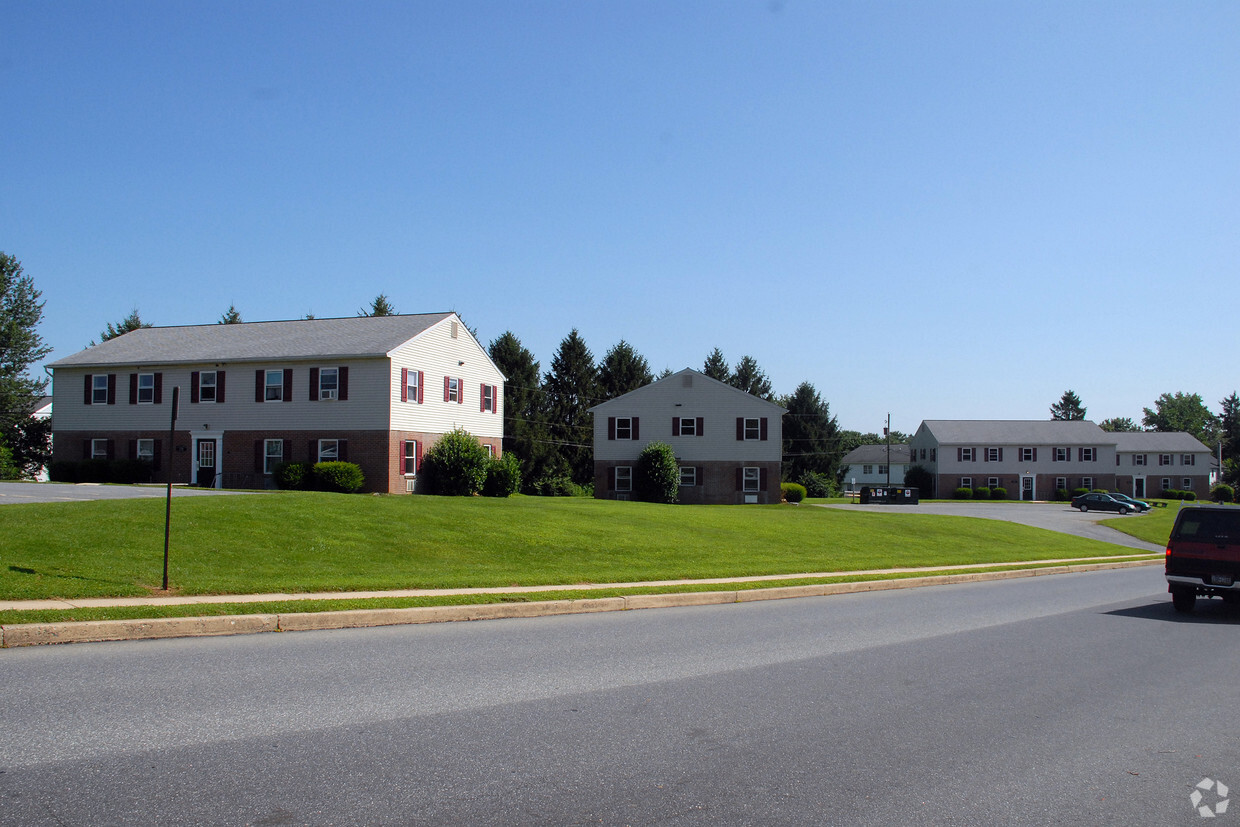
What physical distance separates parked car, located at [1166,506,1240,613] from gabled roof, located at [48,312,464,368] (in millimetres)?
28305

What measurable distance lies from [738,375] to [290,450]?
54938 mm

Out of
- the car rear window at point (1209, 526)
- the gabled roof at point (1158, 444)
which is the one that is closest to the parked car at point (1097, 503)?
the gabled roof at point (1158, 444)

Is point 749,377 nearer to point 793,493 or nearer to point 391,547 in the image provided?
point 793,493

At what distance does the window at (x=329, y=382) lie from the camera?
37094mm

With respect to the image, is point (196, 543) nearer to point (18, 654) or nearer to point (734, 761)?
point (18, 654)

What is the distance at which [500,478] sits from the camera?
40.1m

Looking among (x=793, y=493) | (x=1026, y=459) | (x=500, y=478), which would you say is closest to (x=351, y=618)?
(x=500, y=478)

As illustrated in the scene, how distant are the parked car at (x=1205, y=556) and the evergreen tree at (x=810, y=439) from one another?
68.8 m

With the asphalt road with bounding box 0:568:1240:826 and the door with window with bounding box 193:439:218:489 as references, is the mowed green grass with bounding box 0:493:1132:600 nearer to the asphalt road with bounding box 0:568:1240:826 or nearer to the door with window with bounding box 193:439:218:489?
the asphalt road with bounding box 0:568:1240:826

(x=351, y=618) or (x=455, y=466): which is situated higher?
(x=455, y=466)

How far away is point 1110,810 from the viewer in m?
5.35

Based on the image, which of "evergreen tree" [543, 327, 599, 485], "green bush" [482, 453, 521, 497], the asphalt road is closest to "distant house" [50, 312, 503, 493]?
"green bush" [482, 453, 521, 497]

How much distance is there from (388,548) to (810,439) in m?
71.5

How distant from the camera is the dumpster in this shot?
219 feet
